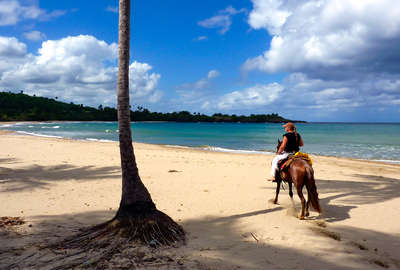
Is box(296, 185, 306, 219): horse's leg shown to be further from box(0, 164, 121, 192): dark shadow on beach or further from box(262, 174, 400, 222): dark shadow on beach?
box(0, 164, 121, 192): dark shadow on beach

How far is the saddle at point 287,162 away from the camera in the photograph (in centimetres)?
681

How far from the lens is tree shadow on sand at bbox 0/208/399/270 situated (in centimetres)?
418

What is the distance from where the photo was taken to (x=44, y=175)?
10.9 m

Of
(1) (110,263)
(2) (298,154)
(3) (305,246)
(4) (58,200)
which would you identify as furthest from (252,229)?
(4) (58,200)

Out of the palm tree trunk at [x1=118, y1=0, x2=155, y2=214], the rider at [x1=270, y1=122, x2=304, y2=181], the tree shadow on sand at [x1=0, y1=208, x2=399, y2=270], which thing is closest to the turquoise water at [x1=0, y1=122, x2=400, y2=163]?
the rider at [x1=270, y1=122, x2=304, y2=181]

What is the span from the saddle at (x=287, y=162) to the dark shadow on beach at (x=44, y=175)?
6649 mm

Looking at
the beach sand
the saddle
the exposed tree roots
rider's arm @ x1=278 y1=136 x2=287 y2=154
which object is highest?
rider's arm @ x1=278 y1=136 x2=287 y2=154

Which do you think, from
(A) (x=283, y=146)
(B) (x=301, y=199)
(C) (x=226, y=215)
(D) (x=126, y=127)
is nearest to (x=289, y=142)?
(A) (x=283, y=146)

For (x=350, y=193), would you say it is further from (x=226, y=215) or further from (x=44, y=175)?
(x=44, y=175)

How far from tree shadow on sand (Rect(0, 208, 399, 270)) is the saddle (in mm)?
1767

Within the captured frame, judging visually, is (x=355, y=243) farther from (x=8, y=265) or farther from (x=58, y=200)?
(x=58, y=200)

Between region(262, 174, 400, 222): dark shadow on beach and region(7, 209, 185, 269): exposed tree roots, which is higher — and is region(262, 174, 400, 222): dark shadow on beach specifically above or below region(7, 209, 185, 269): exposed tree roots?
below

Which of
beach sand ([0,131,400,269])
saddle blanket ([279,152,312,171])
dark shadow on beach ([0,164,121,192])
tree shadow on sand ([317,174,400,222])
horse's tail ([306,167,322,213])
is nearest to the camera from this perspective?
beach sand ([0,131,400,269])

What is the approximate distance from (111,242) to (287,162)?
14.9ft
